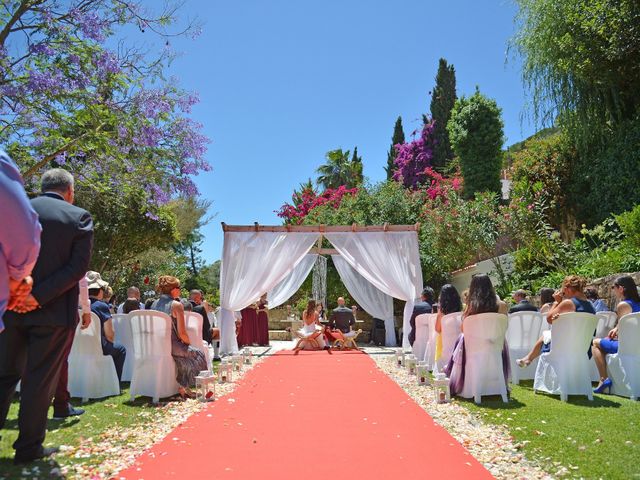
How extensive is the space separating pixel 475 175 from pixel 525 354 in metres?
15.0

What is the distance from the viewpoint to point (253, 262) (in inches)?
482

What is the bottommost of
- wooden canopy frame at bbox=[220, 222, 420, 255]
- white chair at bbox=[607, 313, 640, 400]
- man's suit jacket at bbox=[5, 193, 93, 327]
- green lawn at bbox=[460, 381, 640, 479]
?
green lawn at bbox=[460, 381, 640, 479]

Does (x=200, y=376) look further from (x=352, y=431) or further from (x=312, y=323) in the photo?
(x=312, y=323)

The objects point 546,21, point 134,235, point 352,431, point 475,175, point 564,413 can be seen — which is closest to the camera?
point 352,431

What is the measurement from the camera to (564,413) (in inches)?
185

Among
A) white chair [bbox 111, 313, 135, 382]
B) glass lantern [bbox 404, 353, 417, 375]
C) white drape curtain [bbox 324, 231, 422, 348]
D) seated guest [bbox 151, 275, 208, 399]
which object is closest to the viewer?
seated guest [bbox 151, 275, 208, 399]

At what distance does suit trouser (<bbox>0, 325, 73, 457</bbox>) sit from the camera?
321cm

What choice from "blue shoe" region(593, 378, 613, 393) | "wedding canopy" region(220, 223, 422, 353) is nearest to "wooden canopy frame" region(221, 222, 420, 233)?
"wedding canopy" region(220, 223, 422, 353)

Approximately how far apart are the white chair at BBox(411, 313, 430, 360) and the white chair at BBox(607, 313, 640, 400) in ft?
13.2

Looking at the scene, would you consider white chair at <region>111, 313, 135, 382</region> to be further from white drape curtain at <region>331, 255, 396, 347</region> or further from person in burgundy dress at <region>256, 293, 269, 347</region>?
white drape curtain at <region>331, 255, 396, 347</region>

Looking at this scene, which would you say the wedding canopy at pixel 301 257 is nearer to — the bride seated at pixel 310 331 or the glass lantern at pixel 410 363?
the bride seated at pixel 310 331

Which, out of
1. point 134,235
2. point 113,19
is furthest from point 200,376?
point 134,235

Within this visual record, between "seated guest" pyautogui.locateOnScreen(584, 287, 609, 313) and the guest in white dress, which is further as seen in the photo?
the guest in white dress

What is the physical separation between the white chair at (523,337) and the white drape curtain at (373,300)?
7.23 meters
